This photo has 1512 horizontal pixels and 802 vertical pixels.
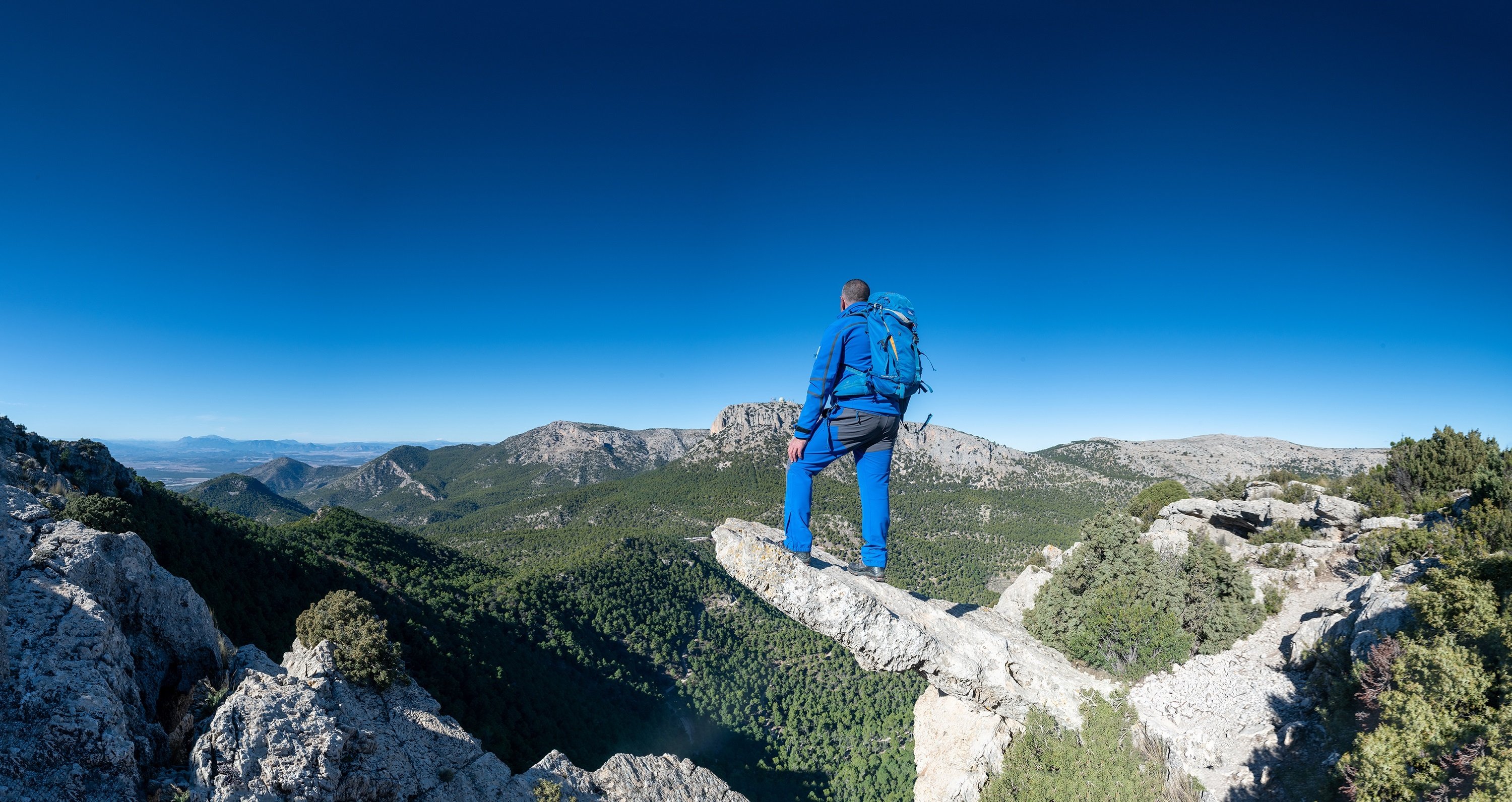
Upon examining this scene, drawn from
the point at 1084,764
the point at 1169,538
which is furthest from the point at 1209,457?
the point at 1084,764

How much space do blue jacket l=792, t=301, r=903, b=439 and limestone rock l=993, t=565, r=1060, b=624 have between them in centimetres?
1116

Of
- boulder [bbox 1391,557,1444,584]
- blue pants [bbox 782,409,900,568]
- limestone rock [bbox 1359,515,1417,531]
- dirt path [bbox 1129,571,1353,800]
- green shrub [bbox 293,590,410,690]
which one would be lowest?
dirt path [bbox 1129,571,1353,800]

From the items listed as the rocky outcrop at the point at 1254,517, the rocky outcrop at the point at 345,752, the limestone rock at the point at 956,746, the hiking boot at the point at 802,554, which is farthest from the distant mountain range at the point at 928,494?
the hiking boot at the point at 802,554

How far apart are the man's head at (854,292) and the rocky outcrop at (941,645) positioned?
14.4 ft

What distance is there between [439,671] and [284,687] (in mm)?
23166

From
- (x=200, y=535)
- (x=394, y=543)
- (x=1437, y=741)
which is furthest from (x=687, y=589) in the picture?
(x=1437, y=741)

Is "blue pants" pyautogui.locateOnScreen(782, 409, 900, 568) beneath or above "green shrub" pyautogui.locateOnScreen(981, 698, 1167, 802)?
above

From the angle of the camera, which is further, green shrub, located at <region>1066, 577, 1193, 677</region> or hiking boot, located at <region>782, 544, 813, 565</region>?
green shrub, located at <region>1066, 577, 1193, 677</region>

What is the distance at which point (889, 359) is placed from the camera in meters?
5.77

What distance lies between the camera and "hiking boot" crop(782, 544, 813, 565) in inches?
297

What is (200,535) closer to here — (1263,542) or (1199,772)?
(1199,772)

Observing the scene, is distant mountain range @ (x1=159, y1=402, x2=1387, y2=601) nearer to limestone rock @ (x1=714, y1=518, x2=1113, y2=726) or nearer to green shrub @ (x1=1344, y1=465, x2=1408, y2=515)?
green shrub @ (x1=1344, y1=465, x2=1408, y2=515)

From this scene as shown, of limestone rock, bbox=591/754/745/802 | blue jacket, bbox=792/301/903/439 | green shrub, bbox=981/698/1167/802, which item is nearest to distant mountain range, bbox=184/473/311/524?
limestone rock, bbox=591/754/745/802

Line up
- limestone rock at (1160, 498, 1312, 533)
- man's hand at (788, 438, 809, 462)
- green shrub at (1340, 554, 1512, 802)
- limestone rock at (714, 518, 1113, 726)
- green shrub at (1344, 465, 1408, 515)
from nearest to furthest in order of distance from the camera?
1. green shrub at (1340, 554, 1512, 802)
2. man's hand at (788, 438, 809, 462)
3. limestone rock at (714, 518, 1113, 726)
4. green shrub at (1344, 465, 1408, 515)
5. limestone rock at (1160, 498, 1312, 533)
